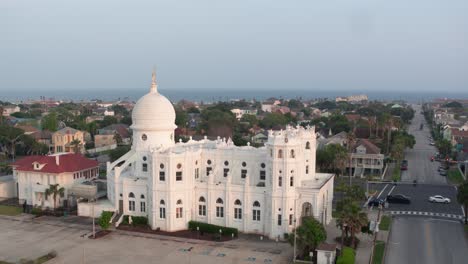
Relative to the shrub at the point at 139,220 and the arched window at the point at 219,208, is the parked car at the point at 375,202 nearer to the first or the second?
the arched window at the point at 219,208

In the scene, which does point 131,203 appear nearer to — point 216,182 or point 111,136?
point 216,182

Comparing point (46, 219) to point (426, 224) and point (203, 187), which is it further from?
point (426, 224)

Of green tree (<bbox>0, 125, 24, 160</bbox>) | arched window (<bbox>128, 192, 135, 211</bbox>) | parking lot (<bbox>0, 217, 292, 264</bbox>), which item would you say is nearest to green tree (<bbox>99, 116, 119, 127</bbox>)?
green tree (<bbox>0, 125, 24, 160</bbox>)

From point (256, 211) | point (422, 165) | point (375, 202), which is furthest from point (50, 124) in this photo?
point (422, 165)

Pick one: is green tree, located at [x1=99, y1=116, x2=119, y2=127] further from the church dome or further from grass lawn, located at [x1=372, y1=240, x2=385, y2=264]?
grass lawn, located at [x1=372, y1=240, x2=385, y2=264]

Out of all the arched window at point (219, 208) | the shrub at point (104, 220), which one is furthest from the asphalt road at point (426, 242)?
the shrub at point (104, 220)
